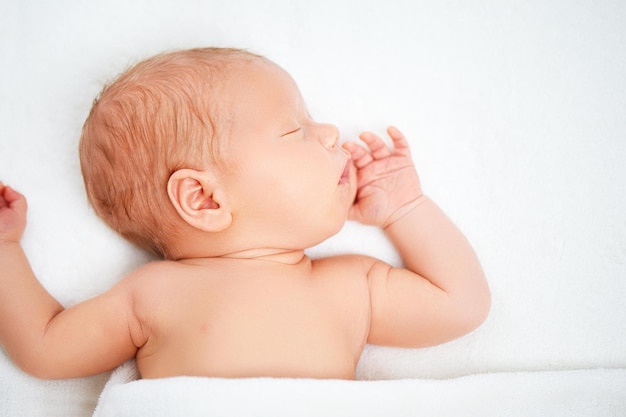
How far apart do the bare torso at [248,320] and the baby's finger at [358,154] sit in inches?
12.3

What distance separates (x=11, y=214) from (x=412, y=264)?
0.95m

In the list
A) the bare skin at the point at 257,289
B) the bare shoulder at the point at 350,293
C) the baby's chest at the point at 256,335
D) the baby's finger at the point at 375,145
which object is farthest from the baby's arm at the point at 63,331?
the baby's finger at the point at 375,145

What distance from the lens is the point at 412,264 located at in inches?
59.6

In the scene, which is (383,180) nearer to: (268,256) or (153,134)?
(268,256)

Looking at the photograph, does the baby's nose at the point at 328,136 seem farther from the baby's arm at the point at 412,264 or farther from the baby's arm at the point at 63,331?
the baby's arm at the point at 63,331

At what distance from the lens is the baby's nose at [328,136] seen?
1399mm

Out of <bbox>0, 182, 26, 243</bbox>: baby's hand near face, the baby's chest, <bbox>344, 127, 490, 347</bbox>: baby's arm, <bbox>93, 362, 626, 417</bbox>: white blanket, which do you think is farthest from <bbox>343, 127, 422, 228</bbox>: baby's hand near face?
<bbox>0, 182, 26, 243</bbox>: baby's hand near face

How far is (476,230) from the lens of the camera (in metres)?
1.57

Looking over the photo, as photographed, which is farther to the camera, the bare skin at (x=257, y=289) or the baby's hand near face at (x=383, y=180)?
the baby's hand near face at (x=383, y=180)

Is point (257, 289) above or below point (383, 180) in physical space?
below

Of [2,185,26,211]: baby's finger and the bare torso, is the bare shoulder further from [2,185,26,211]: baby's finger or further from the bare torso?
[2,185,26,211]: baby's finger

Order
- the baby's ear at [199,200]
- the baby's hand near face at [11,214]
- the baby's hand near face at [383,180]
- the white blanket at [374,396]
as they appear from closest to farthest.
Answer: the white blanket at [374,396] < the baby's ear at [199,200] < the baby's hand near face at [11,214] < the baby's hand near face at [383,180]

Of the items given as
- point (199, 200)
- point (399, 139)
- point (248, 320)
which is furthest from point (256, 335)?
point (399, 139)

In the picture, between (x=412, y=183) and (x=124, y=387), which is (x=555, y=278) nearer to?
(x=412, y=183)
